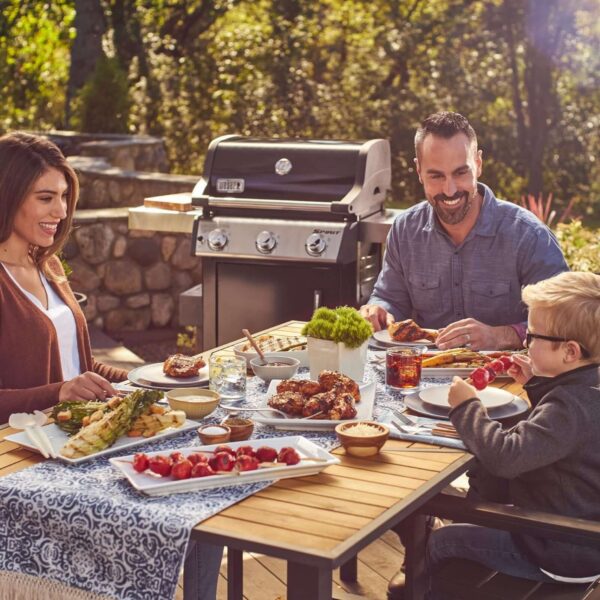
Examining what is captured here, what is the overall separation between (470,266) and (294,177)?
1447 mm

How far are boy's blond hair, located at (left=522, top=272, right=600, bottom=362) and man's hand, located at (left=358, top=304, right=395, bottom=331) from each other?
45.2 inches

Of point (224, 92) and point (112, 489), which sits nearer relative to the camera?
point (112, 489)

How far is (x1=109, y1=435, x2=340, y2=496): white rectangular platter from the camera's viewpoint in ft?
7.06

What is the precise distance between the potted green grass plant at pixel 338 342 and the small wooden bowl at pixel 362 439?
1.82 ft

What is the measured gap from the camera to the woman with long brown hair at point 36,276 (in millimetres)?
3084

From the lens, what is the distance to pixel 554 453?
2.44 meters

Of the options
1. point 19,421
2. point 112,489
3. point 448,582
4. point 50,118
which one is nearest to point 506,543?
point 448,582

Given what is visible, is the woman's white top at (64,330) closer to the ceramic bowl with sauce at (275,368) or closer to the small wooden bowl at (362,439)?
the ceramic bowl with sauce at (275,368)

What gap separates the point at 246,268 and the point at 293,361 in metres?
2.26

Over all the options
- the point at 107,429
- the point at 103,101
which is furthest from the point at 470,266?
the point at 103,101

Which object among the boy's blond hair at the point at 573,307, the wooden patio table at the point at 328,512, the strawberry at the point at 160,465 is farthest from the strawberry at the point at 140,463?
the boy's blond hair at the point at 573,307

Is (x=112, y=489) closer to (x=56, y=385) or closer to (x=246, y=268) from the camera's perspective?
(x=56, y=385)

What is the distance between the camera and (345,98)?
13188mm

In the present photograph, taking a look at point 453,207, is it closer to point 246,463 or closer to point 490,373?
point 490,373
